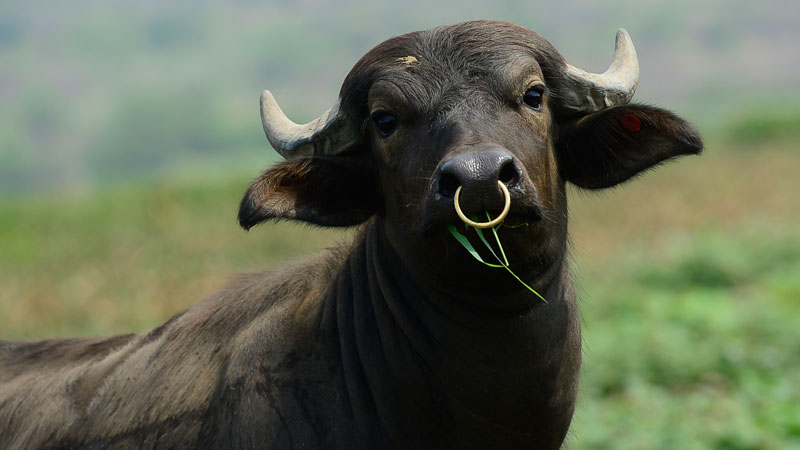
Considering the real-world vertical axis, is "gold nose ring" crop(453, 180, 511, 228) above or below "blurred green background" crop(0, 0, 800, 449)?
above

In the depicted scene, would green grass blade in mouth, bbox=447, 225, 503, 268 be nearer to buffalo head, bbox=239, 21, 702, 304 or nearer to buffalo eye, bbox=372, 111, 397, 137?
buffalo head, bbox=239, 21, 702, 304

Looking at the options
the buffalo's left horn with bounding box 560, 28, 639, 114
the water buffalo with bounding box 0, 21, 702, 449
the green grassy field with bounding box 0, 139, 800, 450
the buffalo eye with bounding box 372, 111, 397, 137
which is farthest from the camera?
the green grassy field with bounding box 0, 139, 800, 450

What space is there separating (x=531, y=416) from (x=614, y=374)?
599 centimetres

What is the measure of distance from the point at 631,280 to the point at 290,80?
157m

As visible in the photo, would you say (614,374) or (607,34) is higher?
(614,374)

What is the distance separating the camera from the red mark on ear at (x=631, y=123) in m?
4.46

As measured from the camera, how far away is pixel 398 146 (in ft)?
13.3

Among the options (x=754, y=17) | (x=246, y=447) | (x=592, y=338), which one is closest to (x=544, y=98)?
(x=246, y=447)

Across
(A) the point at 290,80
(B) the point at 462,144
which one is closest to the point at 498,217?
(B) the point at 462,144

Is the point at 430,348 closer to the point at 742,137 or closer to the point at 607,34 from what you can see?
the point at 742,137

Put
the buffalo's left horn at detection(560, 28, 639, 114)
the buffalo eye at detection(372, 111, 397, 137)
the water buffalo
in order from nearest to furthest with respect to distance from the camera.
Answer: the water buffalo < the buffalo eye at detection(372, 111, 397, 137) < the buffalo's left horn at detection(560, 28, 639, 114)

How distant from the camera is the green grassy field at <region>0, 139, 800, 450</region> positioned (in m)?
8.36

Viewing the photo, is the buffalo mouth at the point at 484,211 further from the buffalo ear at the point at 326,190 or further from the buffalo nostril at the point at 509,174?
the buffalo ear at the point at 326,190

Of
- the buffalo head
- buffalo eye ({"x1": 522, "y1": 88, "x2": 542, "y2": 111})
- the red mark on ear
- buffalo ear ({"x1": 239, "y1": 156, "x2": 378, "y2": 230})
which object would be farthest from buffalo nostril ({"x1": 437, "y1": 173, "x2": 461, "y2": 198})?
the red mark on ear
